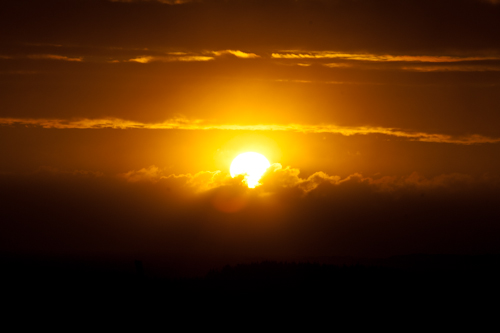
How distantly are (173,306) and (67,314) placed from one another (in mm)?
6049

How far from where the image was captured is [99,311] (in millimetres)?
30938

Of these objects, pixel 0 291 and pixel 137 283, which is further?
pixel 0 291

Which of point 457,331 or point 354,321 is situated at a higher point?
point 354,321

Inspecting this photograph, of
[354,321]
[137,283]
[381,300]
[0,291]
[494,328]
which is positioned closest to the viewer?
[494,328]

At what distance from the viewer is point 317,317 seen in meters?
29.7

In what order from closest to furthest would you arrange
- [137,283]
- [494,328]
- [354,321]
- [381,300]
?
[494,328] < [354,321] < [381,300] < [137,283]

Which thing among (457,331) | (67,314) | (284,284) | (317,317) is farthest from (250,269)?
(457,331)

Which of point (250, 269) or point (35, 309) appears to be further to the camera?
point (250, 269)

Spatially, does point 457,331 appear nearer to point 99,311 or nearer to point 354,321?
point 354,321

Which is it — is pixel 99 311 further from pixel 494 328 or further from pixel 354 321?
pixel 494 328

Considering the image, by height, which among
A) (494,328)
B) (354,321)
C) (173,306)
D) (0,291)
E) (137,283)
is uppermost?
(0,291)

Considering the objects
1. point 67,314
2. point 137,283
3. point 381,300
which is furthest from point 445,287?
point 67,314

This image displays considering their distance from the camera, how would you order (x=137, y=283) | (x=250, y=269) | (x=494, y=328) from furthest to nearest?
(x=250, y=269) → (x=137, y=283) → (x=494, y=328)

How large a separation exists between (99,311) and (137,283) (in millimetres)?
3326
